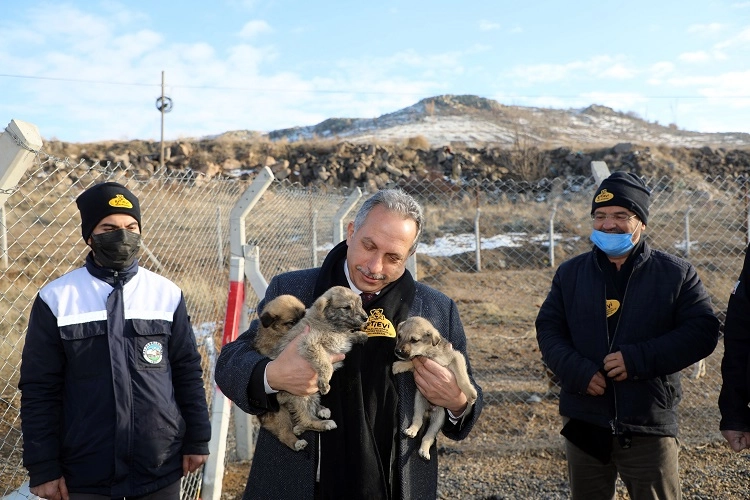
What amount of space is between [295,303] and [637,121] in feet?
234

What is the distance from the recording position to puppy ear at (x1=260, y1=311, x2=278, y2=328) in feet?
8.98

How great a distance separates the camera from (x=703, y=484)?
520cm

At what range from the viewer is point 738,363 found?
3.28 metres

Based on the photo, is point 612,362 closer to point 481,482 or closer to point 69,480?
point 481,482

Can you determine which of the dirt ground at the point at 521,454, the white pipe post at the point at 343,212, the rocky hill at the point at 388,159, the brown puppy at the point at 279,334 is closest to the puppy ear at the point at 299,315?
the brown puppy at the point at 279,334

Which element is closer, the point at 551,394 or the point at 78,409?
the point at 78,409

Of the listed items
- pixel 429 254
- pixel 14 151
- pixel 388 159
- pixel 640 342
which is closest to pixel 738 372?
pixel 640 342

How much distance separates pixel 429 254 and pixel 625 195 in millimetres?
14980

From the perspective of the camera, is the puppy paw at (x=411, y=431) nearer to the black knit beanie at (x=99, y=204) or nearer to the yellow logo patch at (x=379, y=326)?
the yellow logo patch at (x=379, y=326)

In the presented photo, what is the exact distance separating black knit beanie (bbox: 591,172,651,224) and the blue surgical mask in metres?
0.19

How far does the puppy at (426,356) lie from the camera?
8.24 ft

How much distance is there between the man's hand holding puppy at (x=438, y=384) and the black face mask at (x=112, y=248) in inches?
68.3

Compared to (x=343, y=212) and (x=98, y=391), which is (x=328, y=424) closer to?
(x=98, y=391)

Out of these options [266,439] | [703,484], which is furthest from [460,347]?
[703,484]
